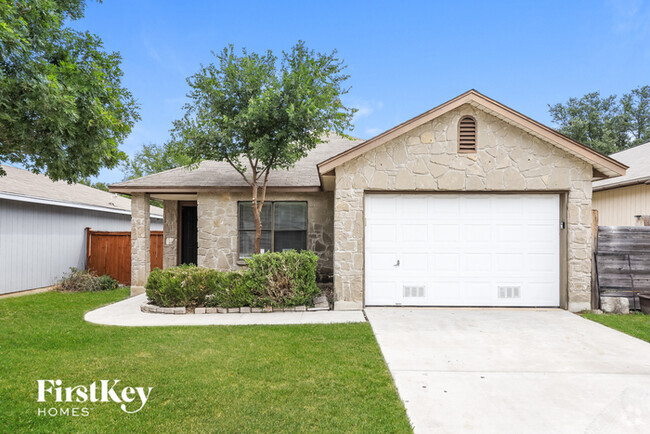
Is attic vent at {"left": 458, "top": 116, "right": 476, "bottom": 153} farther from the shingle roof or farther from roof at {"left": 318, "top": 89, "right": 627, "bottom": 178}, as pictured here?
the shingle roof

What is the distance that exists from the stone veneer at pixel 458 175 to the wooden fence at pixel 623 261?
0.41m

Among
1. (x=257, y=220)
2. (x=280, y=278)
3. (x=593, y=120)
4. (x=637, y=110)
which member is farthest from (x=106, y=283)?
(x=637, y=110)

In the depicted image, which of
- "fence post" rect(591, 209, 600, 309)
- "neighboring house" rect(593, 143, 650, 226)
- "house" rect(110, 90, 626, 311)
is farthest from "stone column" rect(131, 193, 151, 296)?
"neighboring house" rect(593, 143, 650, 226)

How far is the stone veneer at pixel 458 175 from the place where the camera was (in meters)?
7.14

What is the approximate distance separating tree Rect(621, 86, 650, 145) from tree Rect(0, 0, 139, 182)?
37738mm

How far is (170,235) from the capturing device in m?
11.2

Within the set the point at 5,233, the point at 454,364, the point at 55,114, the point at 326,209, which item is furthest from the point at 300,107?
the point at 5,233

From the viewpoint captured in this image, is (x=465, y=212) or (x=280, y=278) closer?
(x=280, y=278)

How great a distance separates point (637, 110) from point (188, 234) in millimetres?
37543

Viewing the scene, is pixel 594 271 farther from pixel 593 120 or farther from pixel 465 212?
pixel 593 120

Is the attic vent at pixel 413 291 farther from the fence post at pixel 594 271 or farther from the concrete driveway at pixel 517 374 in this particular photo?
the fence post at pixel 594 271

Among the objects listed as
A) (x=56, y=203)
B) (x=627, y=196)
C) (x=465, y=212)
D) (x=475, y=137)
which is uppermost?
(x=475, y=137)

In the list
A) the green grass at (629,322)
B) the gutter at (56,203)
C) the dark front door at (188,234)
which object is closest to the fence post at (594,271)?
the green grass at (629,322)

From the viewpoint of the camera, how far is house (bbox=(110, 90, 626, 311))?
7.13 meters
